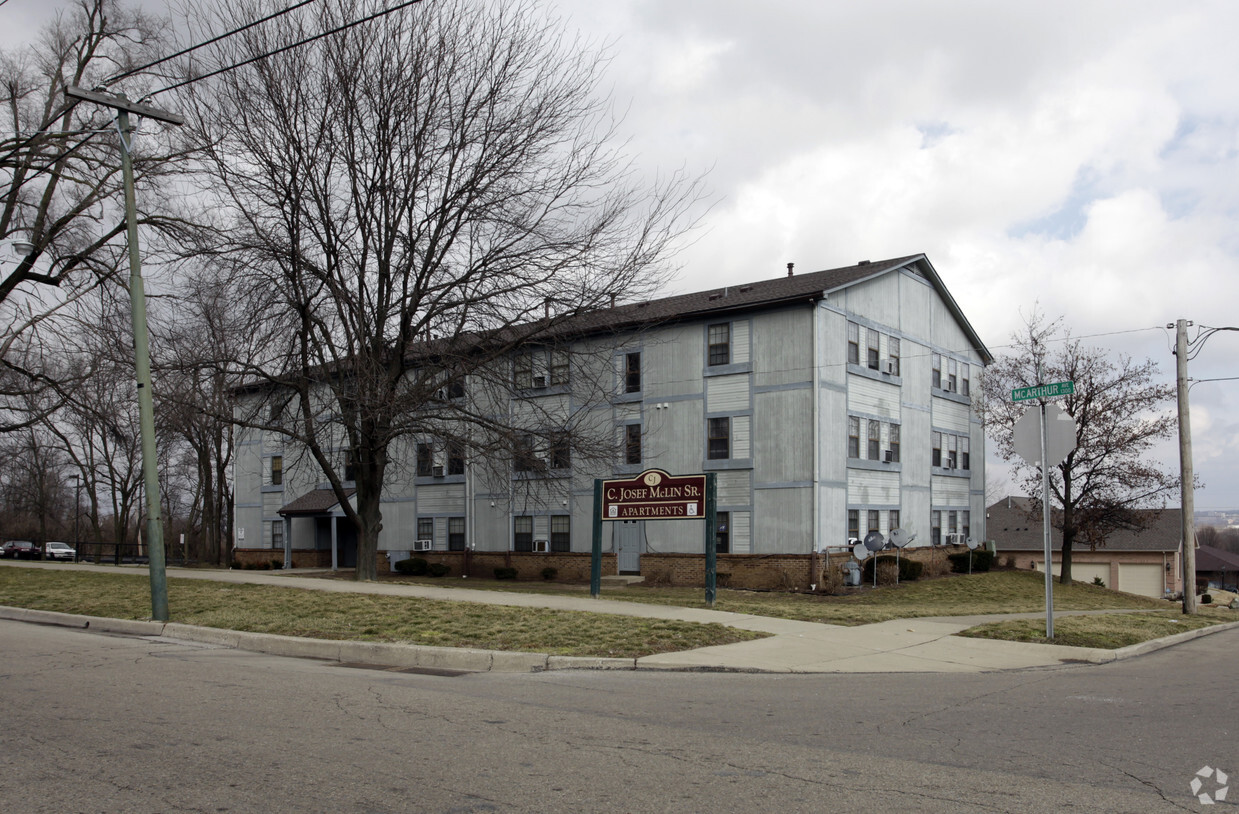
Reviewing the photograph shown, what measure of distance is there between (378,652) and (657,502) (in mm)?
8812

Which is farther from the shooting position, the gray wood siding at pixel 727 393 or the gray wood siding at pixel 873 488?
the gray wood siding at pixel 873 488

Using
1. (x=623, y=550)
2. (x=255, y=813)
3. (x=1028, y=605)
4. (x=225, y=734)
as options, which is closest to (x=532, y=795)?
(x=255, y=813)

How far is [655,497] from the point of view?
19672 millimetres

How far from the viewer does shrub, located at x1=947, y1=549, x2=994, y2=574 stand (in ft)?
124

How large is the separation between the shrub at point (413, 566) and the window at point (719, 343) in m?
13.6

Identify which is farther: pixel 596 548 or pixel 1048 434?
pixel 596 548

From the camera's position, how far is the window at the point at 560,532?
34906mm

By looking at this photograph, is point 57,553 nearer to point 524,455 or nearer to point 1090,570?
point 524,455

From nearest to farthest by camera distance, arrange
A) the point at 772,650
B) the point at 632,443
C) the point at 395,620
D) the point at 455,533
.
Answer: the point at 772,650
the point at 395,620
the point at 632,443
the point at 455,533

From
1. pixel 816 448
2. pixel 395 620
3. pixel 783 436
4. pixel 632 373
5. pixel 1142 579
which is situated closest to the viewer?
pixel 395 620

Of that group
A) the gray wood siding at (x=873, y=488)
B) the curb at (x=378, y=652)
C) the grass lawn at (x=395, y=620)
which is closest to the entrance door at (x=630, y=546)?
the gray wood siding at (x=873, y=488)

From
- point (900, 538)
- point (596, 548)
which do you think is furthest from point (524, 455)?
point (900, 538)

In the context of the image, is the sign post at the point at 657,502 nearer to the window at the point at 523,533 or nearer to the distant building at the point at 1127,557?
the window at the point at 523,533

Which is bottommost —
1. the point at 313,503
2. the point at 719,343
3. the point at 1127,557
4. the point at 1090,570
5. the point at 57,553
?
the point at 1090,570
